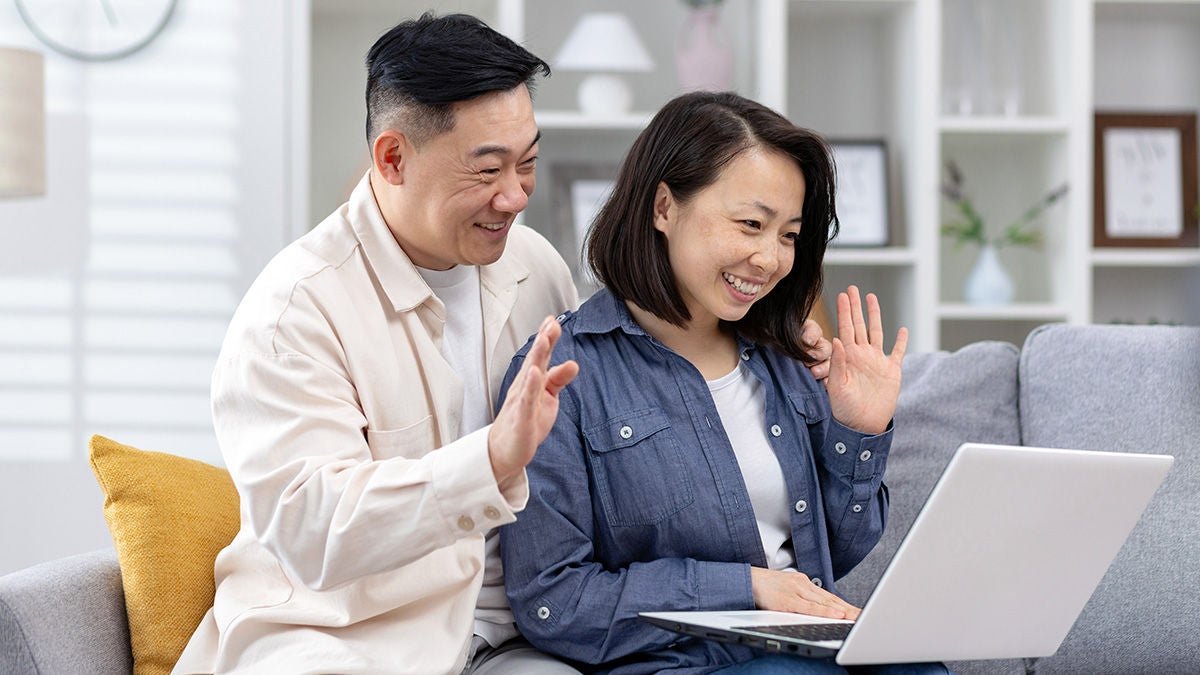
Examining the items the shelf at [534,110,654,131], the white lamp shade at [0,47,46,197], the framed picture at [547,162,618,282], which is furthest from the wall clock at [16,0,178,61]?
the framed picture at [547,162,618,282]

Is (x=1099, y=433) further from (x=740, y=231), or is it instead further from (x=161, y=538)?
(x=161, y=538)

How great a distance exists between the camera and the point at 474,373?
1.59 metres

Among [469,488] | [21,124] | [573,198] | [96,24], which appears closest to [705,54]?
[573,198]

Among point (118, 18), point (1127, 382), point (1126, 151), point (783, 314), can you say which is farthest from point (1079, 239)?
point (118, 18)

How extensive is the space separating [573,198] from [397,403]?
1.93 meters

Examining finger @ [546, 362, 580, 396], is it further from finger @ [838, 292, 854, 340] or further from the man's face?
finger @ [838, 292, 854, 340]

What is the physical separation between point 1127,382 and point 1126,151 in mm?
1702

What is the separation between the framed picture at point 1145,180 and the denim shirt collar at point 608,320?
212 centimetres

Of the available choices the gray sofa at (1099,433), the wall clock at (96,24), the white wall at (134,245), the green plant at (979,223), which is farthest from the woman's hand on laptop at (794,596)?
the wall clock at (96,24)

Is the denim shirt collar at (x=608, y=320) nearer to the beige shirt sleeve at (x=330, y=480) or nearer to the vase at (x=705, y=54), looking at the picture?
the beige shirt sleeve at (x=330, y=480)

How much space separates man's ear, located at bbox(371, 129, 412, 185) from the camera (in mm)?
1512

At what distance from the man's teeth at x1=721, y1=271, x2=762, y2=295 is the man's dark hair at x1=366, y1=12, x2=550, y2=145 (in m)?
0.36

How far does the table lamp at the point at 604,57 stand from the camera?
10.5 feet

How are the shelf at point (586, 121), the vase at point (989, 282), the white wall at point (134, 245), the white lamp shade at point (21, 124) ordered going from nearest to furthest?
the white lamp shade at point (21, 124) < the white wall at point (134, 245) < the shelf at point (586, 121) < the vase at point (989, 282)
